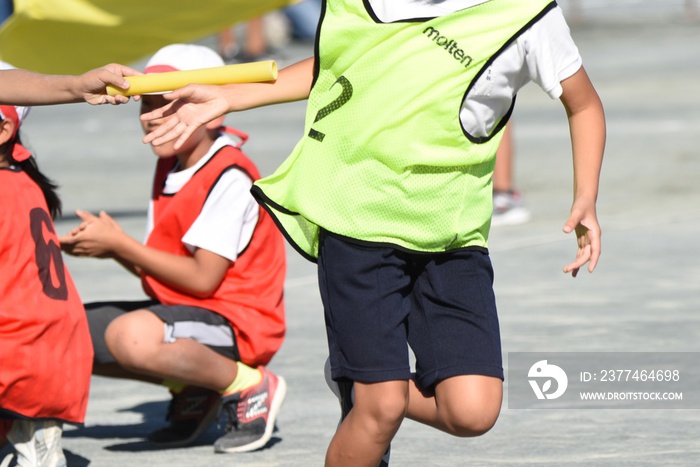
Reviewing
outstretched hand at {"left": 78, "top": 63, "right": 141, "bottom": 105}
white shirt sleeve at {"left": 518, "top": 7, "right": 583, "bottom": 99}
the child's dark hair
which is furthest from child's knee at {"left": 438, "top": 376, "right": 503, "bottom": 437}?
the child's dark hair

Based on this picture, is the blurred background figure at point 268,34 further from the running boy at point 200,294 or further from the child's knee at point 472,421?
the child's knee at point 472,421

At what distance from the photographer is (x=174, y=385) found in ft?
16.0

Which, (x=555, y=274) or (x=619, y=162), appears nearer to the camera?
(x=555, y=274)

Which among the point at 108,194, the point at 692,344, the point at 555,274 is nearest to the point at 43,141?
the point at 108,194

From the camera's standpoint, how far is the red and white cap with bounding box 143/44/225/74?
493cm

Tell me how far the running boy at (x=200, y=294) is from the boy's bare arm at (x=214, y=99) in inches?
32.0

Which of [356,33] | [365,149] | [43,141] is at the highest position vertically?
[356,33]

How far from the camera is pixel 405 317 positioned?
3.77 metres

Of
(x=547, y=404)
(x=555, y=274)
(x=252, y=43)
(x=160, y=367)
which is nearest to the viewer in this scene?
(x=160, y=367)

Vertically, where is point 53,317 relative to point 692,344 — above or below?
above

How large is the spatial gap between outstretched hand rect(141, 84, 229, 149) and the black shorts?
1.08m

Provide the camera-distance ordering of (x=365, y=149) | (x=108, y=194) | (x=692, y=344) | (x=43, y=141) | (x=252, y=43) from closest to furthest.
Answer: (x=365, y=149) → (x=692, y=344) → (x=108, y=194) → (x=43, y=141) → (x=252, y=43)

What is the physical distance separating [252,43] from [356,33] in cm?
2026

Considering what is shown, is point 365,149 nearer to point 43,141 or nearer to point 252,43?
point 43,141
